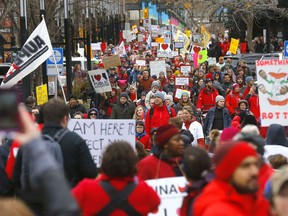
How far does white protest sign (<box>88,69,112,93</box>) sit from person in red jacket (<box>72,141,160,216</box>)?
57.9 ft

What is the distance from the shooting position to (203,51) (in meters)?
39.9

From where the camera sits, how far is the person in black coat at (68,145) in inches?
291

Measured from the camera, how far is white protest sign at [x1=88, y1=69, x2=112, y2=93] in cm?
2412

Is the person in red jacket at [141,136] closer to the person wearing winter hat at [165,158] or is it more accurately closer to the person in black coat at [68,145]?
the person wearing winter hat at [165,158]

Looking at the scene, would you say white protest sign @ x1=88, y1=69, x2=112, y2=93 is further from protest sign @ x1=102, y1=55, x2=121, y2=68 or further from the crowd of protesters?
the crowd of protesters

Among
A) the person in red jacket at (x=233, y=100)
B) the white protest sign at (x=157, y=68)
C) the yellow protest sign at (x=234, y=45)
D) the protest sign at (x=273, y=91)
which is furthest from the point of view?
the yellow protest sign at (x=234, y=45)

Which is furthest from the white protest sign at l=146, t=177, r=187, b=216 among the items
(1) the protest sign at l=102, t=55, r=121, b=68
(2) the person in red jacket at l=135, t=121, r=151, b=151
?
(1) the protest sign at l=102, t=55, r=121, b=68

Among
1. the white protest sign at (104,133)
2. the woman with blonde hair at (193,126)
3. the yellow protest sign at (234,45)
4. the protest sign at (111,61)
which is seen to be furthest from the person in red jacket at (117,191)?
the yellow protest sign at (234,45)

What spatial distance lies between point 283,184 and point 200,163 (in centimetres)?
134

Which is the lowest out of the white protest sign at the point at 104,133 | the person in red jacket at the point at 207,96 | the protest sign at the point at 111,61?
the person in red jacket at the point at 207,96

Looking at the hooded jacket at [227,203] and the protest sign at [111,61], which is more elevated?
the hooded jacket at [227,203]

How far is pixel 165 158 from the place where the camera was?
790 centimetres

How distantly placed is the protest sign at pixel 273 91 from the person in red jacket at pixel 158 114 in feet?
15.9

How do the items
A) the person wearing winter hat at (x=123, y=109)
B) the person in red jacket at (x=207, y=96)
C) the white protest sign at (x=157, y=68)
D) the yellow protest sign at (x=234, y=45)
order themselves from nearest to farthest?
the person wearing winter hat at (x=123, y=109) < the person in red jacket at (x=207, y=96) < the white protest sign at (x=157, y=68) < the yellow protest sign at (x=234, y=45)
